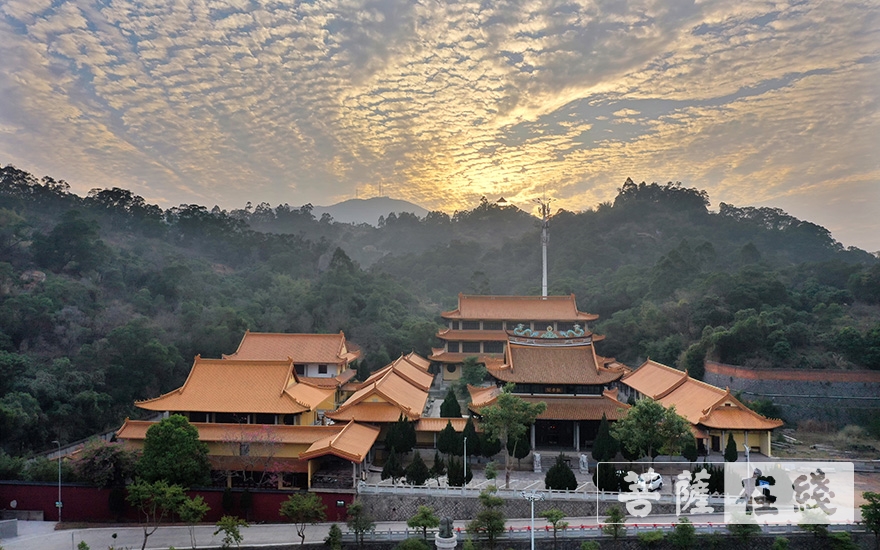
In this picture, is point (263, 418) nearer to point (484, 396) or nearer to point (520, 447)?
point (484, 396)

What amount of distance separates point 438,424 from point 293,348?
13.0 m

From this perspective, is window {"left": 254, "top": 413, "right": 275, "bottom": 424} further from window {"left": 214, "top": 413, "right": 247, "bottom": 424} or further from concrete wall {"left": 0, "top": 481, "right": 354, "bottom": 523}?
concrete wall {"left": 0, "top": 481, "right": 354, "bottom": 523}

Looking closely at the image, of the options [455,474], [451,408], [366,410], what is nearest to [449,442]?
[455,474]

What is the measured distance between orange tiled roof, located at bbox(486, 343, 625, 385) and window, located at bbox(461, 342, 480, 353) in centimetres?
1418

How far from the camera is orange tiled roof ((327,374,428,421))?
2409 centimetres

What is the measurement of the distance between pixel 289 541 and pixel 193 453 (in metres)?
4.76

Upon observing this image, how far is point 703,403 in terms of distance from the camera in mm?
24234

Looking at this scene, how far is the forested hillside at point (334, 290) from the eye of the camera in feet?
105

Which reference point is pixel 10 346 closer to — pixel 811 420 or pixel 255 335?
pixel 255 335

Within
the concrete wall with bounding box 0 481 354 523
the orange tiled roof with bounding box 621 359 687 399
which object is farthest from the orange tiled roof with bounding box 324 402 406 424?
the orange tiled roof with bounding box 621 359 687 399

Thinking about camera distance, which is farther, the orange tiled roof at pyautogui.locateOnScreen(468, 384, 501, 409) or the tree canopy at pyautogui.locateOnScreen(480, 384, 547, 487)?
the orange tiled roof at pyautogui.locateOnScreen(468, 384, 501, 409)

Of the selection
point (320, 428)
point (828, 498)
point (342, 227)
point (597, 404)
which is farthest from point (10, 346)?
point (342, 227)

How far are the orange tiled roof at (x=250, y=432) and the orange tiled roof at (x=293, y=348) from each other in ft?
36.6

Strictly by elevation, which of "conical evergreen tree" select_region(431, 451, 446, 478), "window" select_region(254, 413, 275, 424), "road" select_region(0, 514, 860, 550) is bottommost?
"road" select_region(0, 514, 860, 550)
